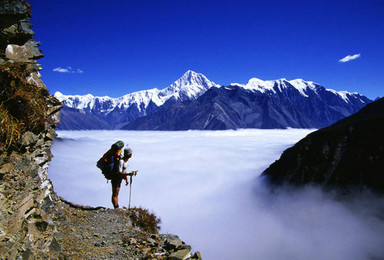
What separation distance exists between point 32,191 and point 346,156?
86406 mm

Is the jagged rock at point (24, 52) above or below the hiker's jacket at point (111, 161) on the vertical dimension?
above

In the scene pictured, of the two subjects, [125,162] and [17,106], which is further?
[125,162]

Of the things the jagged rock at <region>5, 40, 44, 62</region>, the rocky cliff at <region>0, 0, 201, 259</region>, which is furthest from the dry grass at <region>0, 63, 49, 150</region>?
the jagged rock at <region>5, 40, 44, 62</region>

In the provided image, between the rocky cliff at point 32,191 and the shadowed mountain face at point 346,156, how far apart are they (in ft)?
257

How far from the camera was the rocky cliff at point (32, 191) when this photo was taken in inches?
259

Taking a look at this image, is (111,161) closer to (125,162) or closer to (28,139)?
(125,162)

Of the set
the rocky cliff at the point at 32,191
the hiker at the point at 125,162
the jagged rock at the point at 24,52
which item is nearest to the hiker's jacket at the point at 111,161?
the hiker at the point at 125,162

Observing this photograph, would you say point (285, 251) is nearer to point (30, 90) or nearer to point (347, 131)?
point (347, 131)

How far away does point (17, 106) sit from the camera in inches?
321

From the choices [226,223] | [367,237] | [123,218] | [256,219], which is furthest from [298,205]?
→ [123,218]

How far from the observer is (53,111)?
416 inches

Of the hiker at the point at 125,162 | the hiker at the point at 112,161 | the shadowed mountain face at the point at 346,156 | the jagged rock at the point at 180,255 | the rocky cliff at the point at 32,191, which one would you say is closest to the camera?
the rocky cliff at the point at 32,191

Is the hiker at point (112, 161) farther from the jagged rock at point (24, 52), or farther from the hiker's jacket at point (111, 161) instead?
the jagged rock at point (24, 52)

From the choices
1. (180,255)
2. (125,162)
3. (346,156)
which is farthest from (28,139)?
(346,156)
